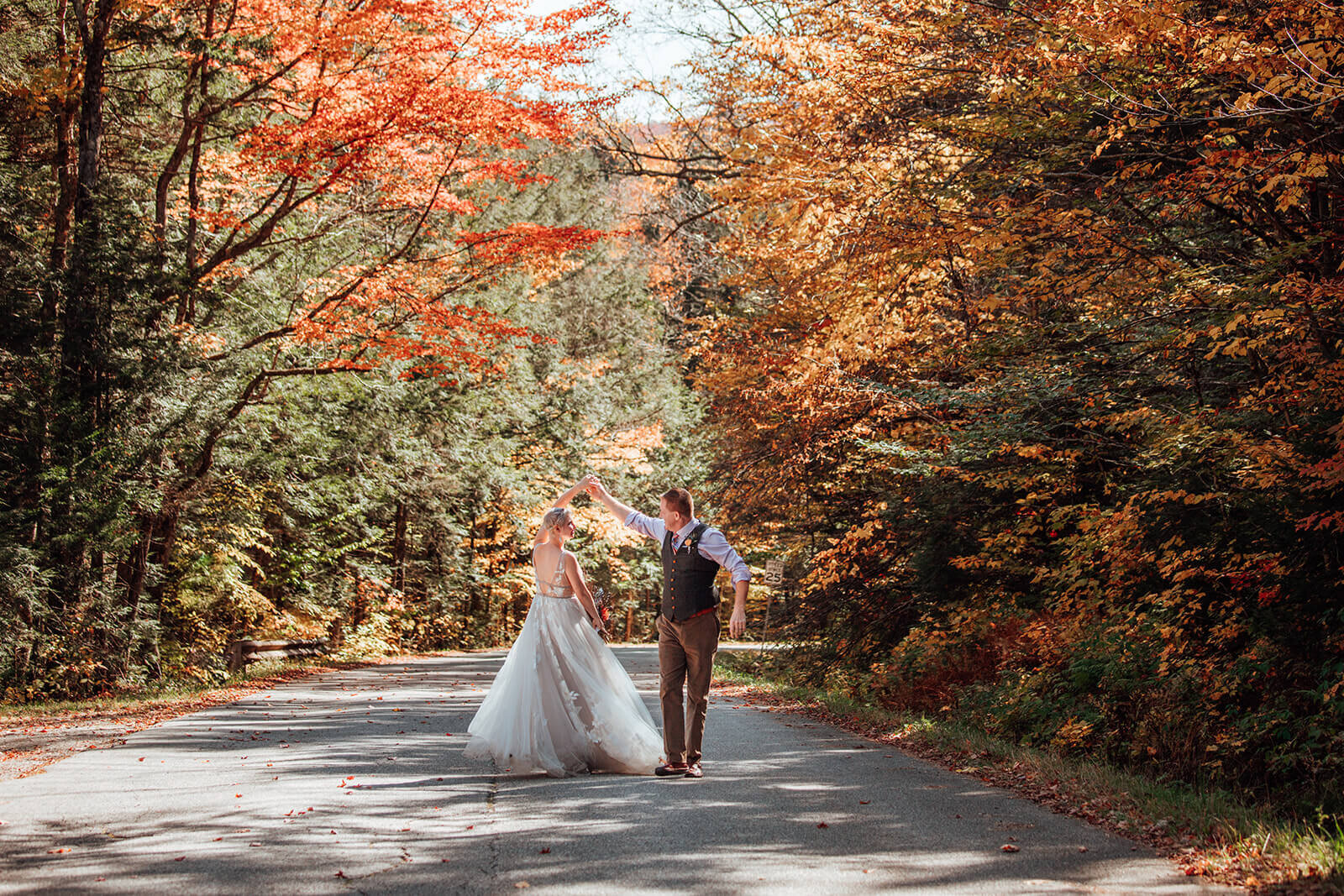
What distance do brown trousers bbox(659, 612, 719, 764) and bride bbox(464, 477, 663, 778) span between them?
42 centimetres

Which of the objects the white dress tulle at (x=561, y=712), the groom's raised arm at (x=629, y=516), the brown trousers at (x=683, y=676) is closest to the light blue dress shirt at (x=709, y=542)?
the groom's raised arm at (x=629, y=516)

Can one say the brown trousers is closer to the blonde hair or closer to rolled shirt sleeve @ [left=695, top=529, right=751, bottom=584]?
rolled shirt sleeve @ [left=695, top=529, right=751, bottom=584]

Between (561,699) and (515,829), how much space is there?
8.39 feet

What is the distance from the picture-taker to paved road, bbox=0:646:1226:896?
16.9ft

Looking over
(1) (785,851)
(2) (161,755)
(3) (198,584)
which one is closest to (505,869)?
(1) (785,851)

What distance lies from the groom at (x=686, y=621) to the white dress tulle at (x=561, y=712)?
445 mm

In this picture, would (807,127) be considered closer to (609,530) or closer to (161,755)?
(161,755)

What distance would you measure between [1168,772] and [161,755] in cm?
815

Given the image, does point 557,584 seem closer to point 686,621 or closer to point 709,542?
point 686,621

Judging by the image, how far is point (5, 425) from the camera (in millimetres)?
15344

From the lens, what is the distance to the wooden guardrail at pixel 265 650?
18.1 m

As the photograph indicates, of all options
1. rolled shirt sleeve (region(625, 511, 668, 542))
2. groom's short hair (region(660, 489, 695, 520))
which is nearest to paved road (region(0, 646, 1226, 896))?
rolled shirt sleeve (region(625, 511, 668, 542))

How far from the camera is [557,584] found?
9484 millimetres

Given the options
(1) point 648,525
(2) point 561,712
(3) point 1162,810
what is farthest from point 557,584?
(3) point 1162,810
